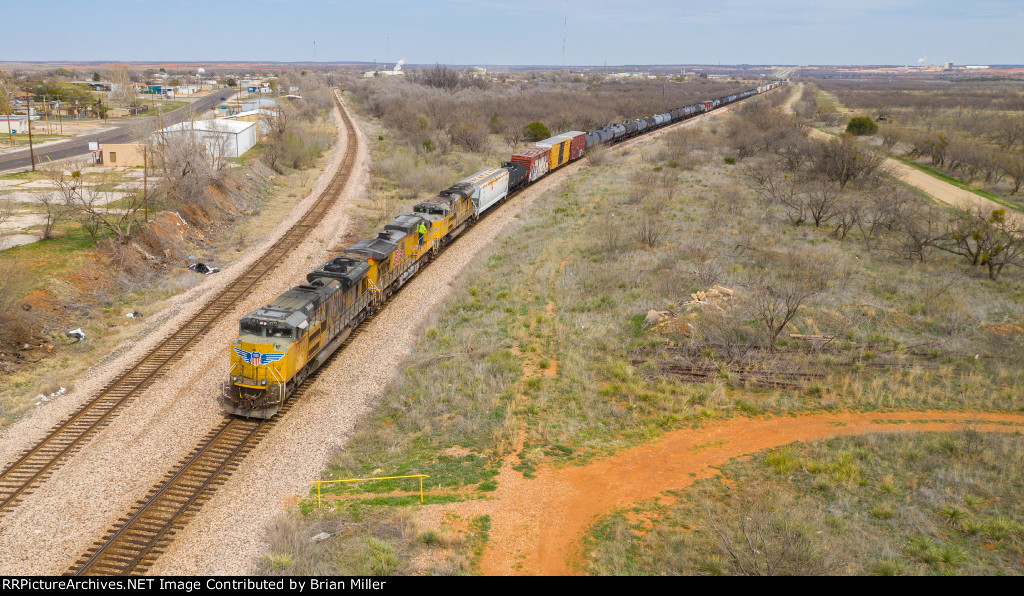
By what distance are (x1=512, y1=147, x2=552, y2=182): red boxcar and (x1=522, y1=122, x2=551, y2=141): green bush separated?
23.6 metres

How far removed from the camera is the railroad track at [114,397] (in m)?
15.8

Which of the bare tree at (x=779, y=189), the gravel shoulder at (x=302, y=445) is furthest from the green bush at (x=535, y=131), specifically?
the gravel shoulder at (x=302, y=445)

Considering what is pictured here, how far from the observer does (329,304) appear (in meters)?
21.8

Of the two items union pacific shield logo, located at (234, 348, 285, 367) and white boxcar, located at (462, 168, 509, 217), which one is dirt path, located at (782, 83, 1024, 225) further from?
union pacific shield logo, located at (234, 348, 285, 367)

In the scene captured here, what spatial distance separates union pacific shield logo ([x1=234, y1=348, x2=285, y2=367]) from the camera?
18.6 m

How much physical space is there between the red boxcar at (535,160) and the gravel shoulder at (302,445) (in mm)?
22063

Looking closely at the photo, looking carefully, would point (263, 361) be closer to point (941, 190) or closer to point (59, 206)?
point (59, 206)

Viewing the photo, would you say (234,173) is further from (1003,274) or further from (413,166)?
(1003,274)

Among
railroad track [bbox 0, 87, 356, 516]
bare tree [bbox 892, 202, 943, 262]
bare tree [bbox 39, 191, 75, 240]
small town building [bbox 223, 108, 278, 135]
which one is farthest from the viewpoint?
small town building [bbox 223, 108, 278, 135]

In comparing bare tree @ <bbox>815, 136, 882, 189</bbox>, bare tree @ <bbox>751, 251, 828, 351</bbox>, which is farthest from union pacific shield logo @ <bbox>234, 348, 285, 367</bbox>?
bare tree @ <bbox>815, 136, 882, 189</bbox>

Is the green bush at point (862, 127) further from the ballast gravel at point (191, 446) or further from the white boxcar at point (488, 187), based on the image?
the ballast gravel at point (191, 446)

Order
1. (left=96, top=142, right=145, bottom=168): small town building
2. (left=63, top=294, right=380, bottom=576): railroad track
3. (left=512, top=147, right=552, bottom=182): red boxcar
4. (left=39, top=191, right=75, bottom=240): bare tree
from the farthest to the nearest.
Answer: (left=96, top=142, right=145, bottom=168): small town building < (left=512, top=147, right=552, bottom=182): red boxcar < (left=39, top=191, right=75, bottom=240): bare tree < (left=63, top=294, right=380, bottom=576): railroad track

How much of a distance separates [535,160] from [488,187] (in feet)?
41.7

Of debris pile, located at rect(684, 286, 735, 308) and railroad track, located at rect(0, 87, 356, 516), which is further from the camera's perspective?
debris pile, located at rect(684, 286, 735, 308)
